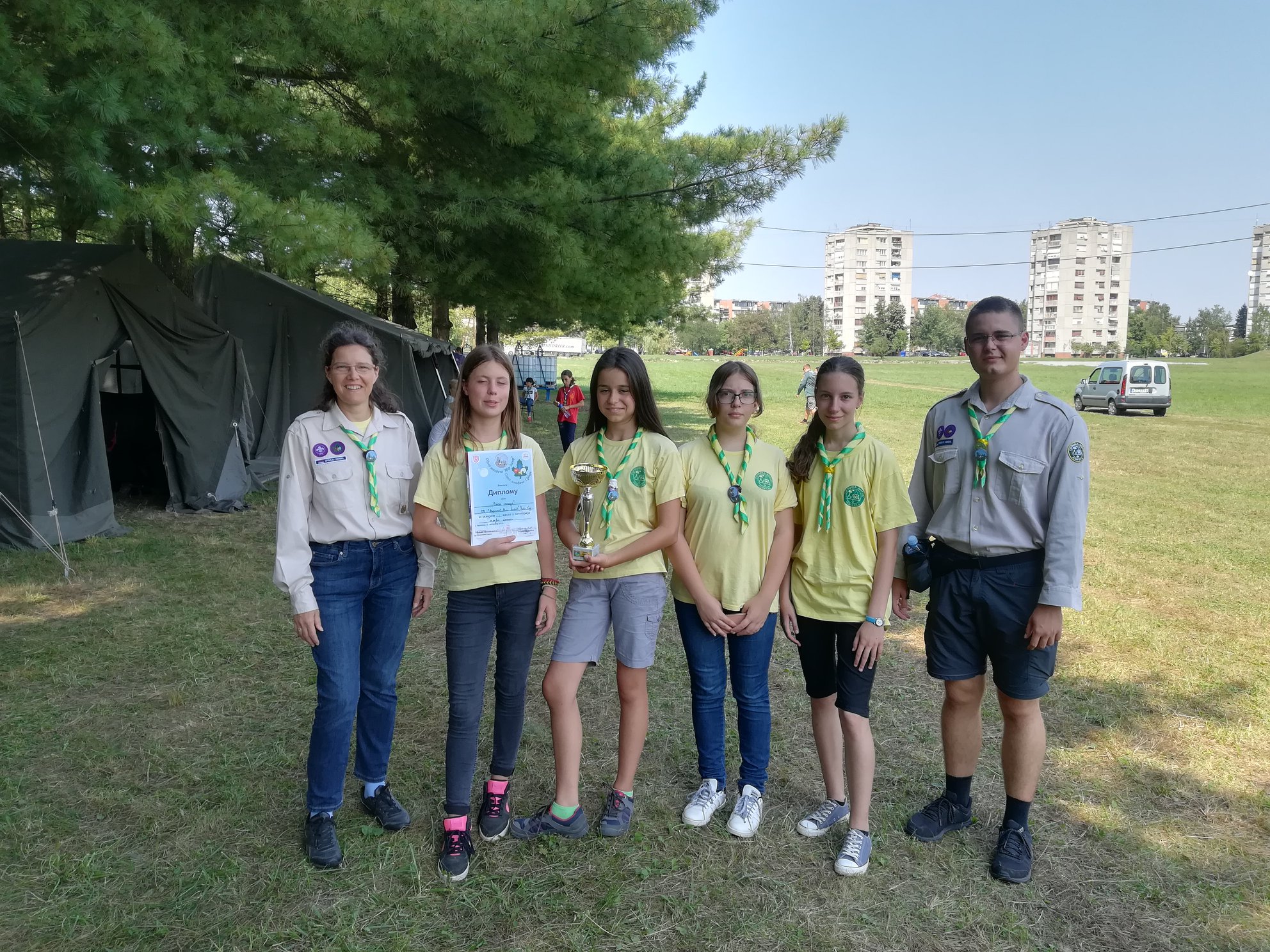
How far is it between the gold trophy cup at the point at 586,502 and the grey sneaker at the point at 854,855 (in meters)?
1.30

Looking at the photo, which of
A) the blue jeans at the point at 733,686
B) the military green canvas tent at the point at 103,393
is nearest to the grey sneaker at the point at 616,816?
the blue jeans at the point at 733,686

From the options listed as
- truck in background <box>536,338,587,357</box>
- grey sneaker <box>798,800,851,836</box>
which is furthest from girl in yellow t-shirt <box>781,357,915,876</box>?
truck in background <box>536,338,587,357</box>

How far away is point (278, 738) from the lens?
146 inches

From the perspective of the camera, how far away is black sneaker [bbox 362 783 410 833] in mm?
2939

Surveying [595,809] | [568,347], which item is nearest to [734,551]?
[595,809]

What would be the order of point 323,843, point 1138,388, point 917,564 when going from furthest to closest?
point 1138,388 → point 917,564 → point 323,843

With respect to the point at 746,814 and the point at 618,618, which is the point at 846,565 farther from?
the point at 746,814

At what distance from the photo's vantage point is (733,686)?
113 inches

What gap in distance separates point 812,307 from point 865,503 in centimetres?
12735

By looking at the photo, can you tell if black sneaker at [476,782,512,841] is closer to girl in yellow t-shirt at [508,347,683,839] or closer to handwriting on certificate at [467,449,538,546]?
girl in yellow t-shirt at [508,347,683,839]

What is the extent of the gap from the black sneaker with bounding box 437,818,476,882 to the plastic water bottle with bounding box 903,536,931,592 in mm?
1700

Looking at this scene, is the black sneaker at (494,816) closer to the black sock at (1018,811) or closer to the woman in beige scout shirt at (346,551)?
the woman in beige scout shirt at (346,551)

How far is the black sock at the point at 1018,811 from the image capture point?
9.14 ft

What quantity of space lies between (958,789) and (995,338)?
5.25 feet
